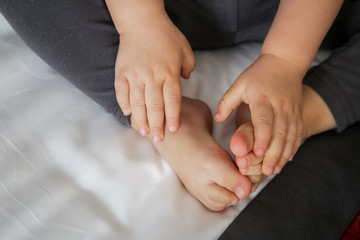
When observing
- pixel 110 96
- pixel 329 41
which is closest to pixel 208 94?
pixel 110 96

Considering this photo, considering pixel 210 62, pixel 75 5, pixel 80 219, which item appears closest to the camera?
pixel 80 219

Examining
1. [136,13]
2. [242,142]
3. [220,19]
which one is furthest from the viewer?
[220,19]

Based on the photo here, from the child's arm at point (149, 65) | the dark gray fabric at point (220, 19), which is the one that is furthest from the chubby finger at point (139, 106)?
the dark gray fabric at point (220, 19)

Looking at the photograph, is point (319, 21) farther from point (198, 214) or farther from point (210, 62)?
point (198, 214)

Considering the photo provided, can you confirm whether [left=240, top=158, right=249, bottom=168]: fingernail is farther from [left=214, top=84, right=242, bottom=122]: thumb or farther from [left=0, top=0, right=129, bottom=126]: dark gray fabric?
[left=0, top=0, right=129, bottom=126]: dark gray fabric

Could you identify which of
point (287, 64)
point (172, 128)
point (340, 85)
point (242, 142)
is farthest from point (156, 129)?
point (340, 85)

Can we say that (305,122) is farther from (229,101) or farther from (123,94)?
(123,94)

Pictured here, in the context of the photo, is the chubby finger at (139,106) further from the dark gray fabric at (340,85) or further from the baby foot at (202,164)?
the dark gray fabric at (340,85)

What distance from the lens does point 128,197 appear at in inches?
19.7

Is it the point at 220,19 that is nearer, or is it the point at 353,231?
the point at 353,231

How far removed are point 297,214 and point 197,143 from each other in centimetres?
18

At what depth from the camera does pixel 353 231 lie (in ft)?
1.68

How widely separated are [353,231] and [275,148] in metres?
0.18

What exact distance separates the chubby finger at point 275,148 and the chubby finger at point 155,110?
0.15 m
